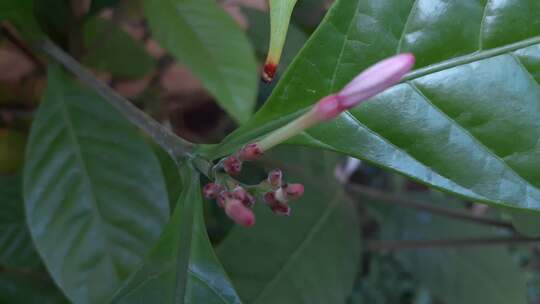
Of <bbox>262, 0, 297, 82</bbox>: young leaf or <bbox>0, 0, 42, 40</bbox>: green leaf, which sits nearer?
<bbox>262, 0, 297, 82</bbox>: young leaf

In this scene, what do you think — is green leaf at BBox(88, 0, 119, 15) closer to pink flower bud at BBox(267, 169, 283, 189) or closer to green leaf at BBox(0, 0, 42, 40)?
green leaf at BBox(0, 0, 42, 40)

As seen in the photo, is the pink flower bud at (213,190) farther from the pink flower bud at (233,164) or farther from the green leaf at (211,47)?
the green leaf at (211,47)

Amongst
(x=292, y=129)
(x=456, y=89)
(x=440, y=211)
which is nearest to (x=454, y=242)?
(x=440, y=211)

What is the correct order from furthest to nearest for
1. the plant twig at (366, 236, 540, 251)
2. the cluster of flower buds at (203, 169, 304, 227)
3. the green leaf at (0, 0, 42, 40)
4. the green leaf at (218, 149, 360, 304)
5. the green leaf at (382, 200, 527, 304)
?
1. the green leaf at (382, 200, 527, 304)
2. the plant twig at (366, 236, 540, 251)
3. the green leaf at (218, 149, 360, 304)
4. the green leaf at (0, 0, 42, 40)
5. the cluster of flower buds at (203, 169, 304, 227)

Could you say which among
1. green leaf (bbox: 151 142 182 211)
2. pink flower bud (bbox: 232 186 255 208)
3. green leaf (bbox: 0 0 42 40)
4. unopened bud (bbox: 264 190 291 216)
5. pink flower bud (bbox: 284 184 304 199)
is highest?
pink flower bud (bbox: 284 184 304 199)

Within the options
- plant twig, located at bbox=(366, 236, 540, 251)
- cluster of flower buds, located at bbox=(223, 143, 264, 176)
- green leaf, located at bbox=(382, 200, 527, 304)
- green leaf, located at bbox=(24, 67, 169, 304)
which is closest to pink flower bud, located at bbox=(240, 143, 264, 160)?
cluster of flower buds, located at bbox=(223, 143, 264, 176)

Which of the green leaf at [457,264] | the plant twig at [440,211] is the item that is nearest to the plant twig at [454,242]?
the plant twig at [440,211]

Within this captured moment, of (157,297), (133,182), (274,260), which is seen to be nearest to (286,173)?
(274,260)

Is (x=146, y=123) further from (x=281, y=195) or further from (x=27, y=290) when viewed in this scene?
(x=27, y=290)
